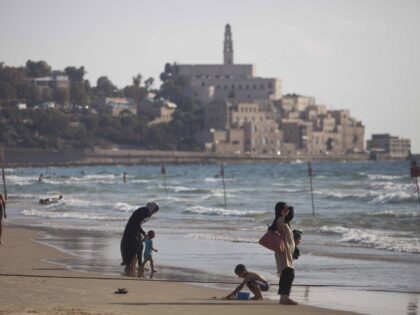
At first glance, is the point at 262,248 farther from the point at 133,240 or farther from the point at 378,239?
the point at 133,240

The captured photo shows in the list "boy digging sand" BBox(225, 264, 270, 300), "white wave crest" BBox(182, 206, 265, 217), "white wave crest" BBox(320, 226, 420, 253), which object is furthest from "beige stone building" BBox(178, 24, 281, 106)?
"boy digging sand" BBox(225, 264, 270, 300)

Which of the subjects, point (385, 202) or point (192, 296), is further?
point (385, 202)

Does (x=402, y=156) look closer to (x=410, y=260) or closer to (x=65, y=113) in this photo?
(x=65, y=113)

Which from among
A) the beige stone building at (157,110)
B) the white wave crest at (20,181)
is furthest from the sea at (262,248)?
the beige stone building at (157,110)

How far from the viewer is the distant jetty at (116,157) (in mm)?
139750

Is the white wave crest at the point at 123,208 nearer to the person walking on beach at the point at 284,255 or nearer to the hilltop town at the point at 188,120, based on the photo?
the person walking on beach at the point at 284,255

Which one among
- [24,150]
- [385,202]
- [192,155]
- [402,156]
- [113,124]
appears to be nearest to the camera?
[385,202]

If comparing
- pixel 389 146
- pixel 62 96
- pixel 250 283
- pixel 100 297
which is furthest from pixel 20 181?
pixel 389 146

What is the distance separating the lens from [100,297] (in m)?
13.9

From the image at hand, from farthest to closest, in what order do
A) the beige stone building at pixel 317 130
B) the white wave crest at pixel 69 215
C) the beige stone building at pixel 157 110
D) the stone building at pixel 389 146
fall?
1. the stone building at pixel 389 146
2. the beige stone building at pixel 317 130
3. the beige stone building at pixel 157 110
4. the white wave crest at pixel 69 215

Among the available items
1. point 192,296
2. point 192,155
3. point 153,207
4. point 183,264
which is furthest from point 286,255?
point 192,155

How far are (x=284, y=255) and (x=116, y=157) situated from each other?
137 meters

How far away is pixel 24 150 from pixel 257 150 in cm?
3873

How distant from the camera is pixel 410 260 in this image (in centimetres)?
2003
